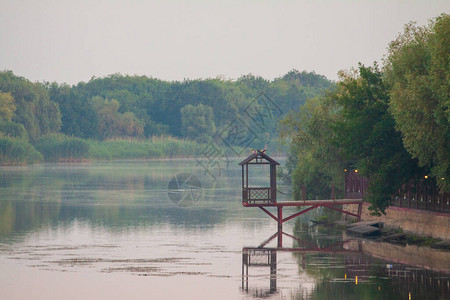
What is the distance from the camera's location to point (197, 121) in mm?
160375

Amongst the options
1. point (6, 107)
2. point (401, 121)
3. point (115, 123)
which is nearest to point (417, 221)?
point (401, 121)

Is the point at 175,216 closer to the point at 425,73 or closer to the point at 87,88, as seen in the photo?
the point at 425,73

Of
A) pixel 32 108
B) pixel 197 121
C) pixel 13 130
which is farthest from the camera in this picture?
pixel 197 121

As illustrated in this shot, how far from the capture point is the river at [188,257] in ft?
94.1

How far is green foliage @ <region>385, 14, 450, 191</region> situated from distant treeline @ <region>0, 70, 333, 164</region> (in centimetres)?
8392

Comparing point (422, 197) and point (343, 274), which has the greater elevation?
point (422, 197)

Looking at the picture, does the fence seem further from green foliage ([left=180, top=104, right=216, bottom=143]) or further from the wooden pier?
green foliage ([left=180, top=104, right=216, bottom=143])

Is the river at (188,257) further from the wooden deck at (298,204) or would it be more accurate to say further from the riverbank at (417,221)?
the riverbank at (417,221)

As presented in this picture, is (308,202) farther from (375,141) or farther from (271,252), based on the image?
(271,252)

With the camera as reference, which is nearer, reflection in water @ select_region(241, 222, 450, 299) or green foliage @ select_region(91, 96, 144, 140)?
reflection in water @ select_region(241, 222, 450, 299)

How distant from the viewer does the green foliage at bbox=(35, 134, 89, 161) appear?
124 metres

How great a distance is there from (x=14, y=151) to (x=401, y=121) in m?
85.3

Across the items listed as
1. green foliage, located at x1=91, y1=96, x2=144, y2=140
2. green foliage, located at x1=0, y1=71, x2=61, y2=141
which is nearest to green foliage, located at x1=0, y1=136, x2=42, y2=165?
green foliage, located at x1=0, y1=71, x2=61, y2=141

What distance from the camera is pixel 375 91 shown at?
4231 cm
